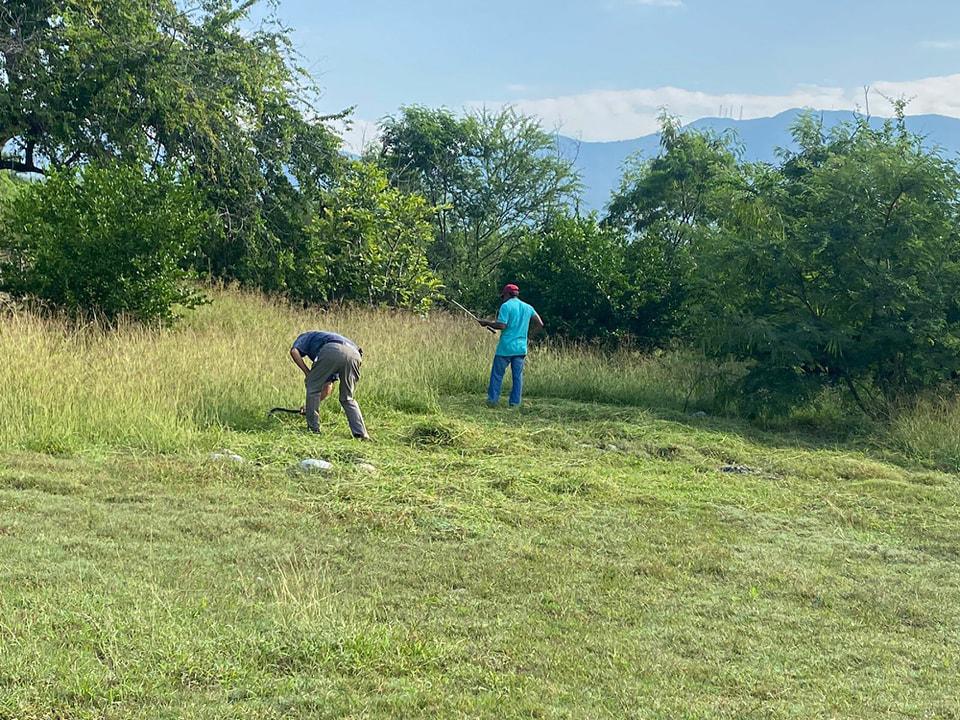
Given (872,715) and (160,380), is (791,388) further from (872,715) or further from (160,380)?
(872,715)

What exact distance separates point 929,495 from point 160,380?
7585 millimetres

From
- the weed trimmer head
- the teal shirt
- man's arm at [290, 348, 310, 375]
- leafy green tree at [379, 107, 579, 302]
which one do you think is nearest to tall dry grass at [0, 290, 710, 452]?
the weed trimmer head

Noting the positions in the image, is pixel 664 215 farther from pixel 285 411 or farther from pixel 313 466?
pixel 313 466

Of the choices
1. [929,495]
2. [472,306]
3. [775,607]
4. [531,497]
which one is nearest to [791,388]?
[929,495]

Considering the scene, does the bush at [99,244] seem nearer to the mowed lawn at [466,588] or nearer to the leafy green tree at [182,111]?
the leafy green tree at [182,111]

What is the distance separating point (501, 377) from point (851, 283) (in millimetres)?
4527

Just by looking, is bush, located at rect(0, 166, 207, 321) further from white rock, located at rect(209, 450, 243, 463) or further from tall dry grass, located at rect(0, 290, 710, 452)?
white rock, located at rect(209, 450, 243, 463)

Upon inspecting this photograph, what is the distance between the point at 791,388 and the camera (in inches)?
456

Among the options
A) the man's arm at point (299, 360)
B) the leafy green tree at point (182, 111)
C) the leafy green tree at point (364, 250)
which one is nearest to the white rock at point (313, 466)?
the man's arm at point (299, 360)

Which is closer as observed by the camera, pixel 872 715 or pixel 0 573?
pixel 872 715

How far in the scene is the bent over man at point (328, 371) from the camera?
357 inches

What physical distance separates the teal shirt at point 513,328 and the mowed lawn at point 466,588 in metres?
3.61

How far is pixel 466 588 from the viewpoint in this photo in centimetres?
496

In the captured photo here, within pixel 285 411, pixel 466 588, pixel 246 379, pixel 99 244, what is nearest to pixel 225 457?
pixel 285 411
